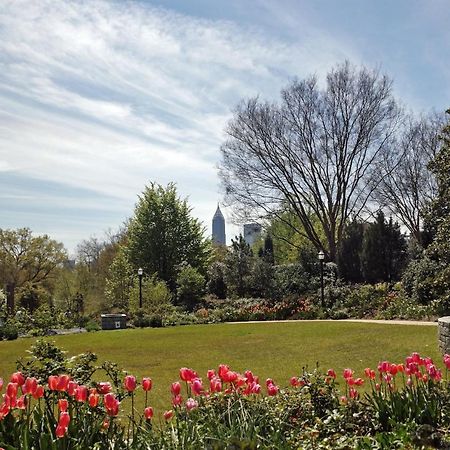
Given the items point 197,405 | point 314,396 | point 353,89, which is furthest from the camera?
point 353,89

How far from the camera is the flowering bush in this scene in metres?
2.78

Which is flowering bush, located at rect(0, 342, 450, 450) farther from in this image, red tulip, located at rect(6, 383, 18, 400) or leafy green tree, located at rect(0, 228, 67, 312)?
leafy green tree, located at rect(0, 228, 67, 312)

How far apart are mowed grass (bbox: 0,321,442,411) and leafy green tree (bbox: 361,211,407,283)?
25.9ft

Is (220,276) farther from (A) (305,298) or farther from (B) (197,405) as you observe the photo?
(B) (197,405)

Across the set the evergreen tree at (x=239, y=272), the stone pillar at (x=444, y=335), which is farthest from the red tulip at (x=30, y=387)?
the evergreen tree at (x=239, y=272)

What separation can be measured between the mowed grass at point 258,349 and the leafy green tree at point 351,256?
8302 millimetres

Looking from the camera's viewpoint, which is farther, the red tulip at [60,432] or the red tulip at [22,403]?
the red tulip at [22,403]

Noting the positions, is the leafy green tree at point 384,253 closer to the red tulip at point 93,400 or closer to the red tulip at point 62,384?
the red tulip at point 93,400

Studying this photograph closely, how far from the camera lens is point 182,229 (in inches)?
1123

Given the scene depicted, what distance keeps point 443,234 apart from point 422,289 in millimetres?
3772

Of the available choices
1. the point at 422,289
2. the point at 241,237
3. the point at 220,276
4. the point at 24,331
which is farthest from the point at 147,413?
the point at 241,237

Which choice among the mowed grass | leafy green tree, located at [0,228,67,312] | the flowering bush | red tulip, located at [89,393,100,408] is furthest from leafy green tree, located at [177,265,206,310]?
red tulip, located at [89,393,100,408]

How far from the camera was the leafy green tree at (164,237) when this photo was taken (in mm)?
27594

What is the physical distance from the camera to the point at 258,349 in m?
9.70
